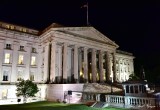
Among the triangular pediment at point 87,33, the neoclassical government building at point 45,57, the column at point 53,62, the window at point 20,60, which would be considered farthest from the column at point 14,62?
the triangular pediment at point 87,33

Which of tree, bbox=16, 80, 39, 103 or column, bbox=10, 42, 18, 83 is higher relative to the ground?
column, bbox=10, 42, 18, 83

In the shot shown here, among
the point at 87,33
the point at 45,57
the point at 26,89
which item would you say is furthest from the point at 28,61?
the point at 87,33

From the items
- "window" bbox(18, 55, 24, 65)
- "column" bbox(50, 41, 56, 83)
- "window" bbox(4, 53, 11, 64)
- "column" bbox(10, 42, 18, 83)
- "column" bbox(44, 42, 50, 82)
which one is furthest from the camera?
"window" bbox(18, 55, 24, 65)

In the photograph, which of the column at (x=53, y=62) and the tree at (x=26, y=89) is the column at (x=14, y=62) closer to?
the tree at (x=26, y=89)

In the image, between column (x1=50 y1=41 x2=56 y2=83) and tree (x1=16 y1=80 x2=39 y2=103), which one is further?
column (x1=50 y1=41 x2=56 y2=83)

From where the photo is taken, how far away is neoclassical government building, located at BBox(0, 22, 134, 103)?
39.7 meters

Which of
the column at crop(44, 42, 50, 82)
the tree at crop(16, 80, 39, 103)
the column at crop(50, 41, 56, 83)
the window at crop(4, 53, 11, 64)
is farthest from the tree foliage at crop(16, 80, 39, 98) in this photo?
the window at crop(4, 53, 11, 64)

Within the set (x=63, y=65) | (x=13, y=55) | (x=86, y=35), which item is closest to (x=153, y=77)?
(x=86, y=35)

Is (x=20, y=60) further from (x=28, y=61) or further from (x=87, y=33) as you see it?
(x=87, y=33)

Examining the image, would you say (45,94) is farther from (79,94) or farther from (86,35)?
(86,35)

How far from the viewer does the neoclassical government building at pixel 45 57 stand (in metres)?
39.7

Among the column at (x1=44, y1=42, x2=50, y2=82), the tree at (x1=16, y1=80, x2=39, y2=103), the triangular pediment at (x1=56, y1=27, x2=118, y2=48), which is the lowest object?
the tree at (x1=16, y1=80, x2=39, y2=103)

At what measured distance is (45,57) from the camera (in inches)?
1732

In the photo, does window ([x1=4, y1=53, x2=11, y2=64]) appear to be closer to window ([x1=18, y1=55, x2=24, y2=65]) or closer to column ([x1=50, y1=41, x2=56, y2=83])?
window ([x1=18, y1=55, x2=24, y2=65])
